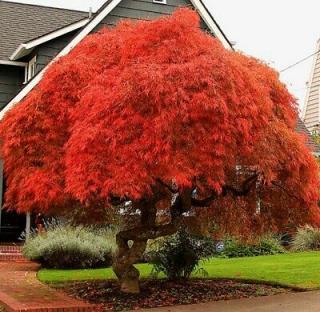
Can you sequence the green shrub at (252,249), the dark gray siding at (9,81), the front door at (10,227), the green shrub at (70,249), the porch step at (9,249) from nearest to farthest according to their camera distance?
1. the green shrub at (70,249)
2. the porch step at (9,249)
3. the green shrub at (252,249)
4. the front door at (10,227)
5. the dark gray siding at (9,81)

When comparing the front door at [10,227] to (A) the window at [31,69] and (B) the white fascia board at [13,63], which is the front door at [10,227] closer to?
(A) the window at [31,69]

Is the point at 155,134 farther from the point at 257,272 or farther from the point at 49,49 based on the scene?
the point at 49,49

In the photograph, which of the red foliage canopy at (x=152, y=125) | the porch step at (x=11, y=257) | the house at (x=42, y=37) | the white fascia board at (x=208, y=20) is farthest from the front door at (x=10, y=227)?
the red foliage canopy at (x=152, y=125)

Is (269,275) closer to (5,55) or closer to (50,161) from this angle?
(50,161)

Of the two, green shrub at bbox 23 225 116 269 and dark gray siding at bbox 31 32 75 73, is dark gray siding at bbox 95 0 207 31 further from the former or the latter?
green shrub at bbox 23 225 116 269

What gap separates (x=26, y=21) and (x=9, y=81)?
3.03 metres

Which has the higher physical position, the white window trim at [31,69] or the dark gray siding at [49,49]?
the dark gray siding at [49,49]

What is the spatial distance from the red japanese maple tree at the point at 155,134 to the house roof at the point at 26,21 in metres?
11.1

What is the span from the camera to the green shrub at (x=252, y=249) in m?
18.6

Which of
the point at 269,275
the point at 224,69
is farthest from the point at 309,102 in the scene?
the point at 224,69

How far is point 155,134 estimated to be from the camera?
8195 mm

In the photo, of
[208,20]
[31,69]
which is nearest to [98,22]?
[31,69]

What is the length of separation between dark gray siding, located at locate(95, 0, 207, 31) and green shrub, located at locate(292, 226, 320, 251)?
7535mm

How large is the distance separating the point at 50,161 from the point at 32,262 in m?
7.28
